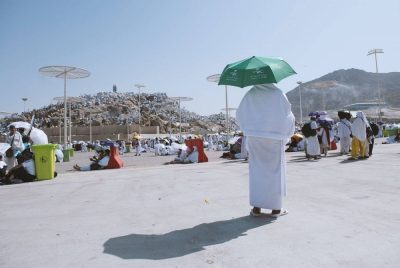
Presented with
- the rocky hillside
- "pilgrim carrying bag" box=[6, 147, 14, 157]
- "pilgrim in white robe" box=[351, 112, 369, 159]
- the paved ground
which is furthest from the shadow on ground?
the rocky hillside

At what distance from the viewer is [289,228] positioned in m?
3.79

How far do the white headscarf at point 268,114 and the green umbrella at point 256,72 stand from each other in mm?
218

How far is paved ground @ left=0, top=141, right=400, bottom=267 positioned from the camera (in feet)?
9.81

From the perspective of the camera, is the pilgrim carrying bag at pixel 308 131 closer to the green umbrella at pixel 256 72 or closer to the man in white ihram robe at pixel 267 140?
the green umbrella at pixel 256 72

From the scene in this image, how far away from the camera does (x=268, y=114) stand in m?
4.41

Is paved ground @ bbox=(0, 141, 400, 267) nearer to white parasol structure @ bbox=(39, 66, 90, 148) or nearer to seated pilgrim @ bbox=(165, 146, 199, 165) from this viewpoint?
seated pilgrim @ bbox=(165, 146, 199, 165)

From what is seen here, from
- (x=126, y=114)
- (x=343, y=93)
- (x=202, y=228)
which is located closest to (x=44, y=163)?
(x=202, y=228)

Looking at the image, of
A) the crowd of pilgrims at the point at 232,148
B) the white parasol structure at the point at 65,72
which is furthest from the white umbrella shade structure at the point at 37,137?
the white parasol structure at the point at 65,72

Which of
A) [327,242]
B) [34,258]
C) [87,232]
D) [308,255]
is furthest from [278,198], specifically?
[34,258]

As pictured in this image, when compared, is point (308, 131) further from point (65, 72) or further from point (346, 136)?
point (65, 72)

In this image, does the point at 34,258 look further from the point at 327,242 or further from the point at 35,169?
the point at 35,169

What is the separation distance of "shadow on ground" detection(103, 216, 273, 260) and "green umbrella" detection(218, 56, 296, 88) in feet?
5.08

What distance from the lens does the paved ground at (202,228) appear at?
299 centimetres

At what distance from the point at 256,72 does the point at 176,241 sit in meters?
2.04
